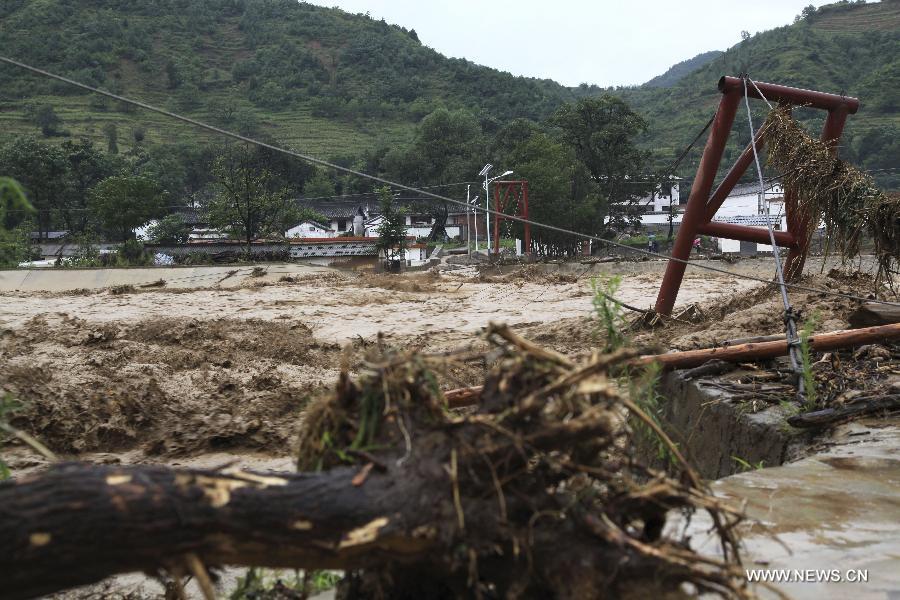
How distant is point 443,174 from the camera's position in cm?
6856

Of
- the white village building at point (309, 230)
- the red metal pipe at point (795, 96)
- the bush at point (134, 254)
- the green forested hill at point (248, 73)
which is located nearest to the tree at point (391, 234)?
the bush at point (134, 254)

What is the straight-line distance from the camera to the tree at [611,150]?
4697 cm

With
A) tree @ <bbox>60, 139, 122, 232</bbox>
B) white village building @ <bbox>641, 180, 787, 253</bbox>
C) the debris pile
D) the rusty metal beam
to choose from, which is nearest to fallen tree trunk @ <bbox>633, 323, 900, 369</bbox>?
the debris pile

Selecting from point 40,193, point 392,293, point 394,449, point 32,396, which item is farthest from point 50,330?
point 40,193

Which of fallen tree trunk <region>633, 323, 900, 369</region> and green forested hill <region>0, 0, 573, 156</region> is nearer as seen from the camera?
fallen tree trunk <region>633, 323, 900, 369</region>

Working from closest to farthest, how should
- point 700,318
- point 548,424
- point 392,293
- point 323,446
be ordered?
1. point 548,424
2. point 323,446
3. point 700,318
4. point 392,293

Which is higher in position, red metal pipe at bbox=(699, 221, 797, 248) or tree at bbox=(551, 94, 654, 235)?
tree at bbox=(551, 94, 654, 235)

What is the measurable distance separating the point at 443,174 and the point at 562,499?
→ 222ft

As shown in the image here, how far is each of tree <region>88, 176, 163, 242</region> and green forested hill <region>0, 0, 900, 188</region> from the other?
37.6m

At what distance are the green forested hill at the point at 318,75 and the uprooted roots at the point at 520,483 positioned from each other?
63.1 metres

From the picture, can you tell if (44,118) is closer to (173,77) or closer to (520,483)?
(173,77)

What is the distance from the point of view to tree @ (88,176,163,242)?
38.8 m

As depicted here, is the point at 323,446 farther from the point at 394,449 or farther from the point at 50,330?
the point at 50,330

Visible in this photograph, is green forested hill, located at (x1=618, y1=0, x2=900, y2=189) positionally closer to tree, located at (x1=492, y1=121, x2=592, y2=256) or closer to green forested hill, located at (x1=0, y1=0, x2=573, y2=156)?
green forested hill, located at (x1=0, y1=0, x2=573, y2=156)
